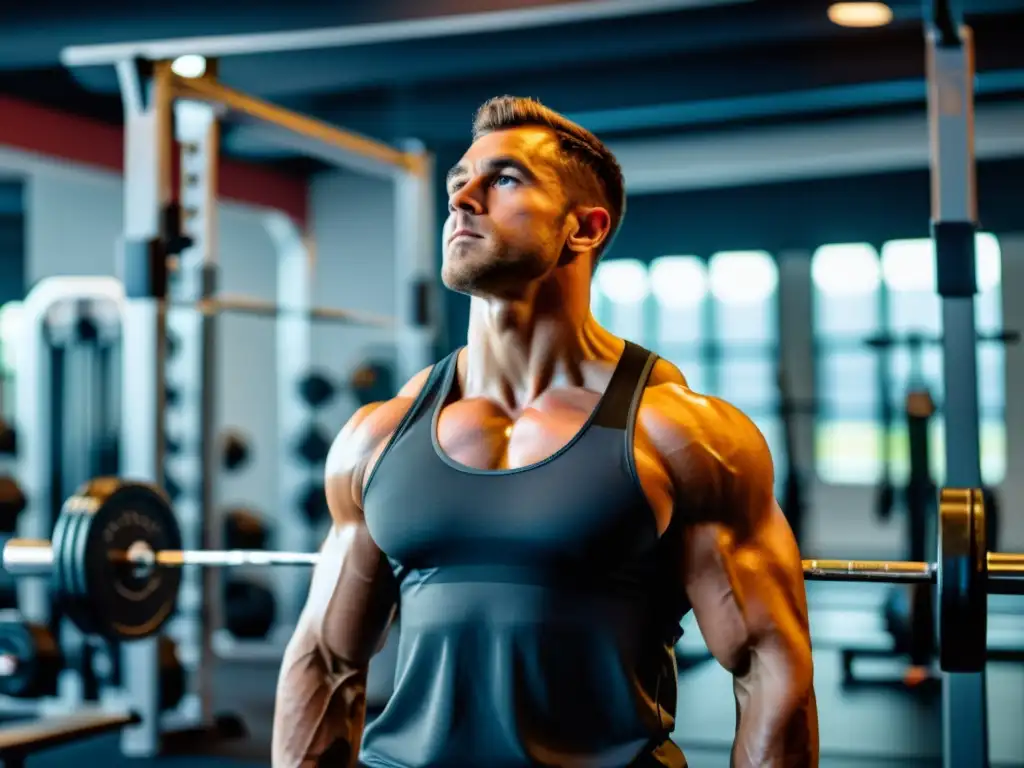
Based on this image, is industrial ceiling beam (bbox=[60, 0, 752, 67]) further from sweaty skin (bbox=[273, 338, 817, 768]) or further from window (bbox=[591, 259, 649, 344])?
window (bbox=[591, 259, 649, 344])

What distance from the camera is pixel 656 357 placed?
1.29 metres

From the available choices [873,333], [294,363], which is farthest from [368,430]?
[873,333]

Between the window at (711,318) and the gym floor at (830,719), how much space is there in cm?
345

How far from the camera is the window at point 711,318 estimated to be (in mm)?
9172

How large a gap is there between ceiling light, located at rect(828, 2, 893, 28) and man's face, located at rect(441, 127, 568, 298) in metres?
3.28

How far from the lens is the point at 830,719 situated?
4.11 meters

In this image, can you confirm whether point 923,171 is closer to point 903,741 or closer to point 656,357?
point 903,741

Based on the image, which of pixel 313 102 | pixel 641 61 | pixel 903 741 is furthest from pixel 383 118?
pixel 903 741

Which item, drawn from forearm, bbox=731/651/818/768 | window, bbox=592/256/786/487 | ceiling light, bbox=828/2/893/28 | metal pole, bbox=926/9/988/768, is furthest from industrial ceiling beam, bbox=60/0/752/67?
window, bbox=592/256/786/487

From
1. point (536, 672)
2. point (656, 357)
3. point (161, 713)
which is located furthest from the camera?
point (161, 713)

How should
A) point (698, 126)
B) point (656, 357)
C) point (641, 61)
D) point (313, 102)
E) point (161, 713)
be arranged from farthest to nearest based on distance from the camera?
point (698, 126) < point (313, 102) < point (641, 61) < point (161, 713) < point (656, 357)

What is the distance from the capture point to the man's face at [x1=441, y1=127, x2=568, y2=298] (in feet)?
3.96

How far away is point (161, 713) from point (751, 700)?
2835mm

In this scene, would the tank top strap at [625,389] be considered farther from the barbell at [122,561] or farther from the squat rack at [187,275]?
the squat rack at [187,275]
